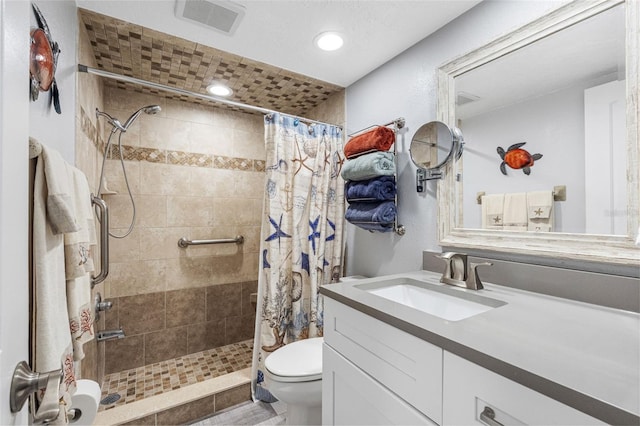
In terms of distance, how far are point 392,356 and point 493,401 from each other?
0.99ft

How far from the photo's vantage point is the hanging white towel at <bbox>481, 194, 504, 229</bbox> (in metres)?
1.21

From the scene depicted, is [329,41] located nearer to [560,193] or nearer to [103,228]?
[560,193]

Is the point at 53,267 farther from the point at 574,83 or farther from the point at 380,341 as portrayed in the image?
the point at 574,83

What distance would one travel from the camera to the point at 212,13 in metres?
1.38

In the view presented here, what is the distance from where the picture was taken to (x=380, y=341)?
926mm

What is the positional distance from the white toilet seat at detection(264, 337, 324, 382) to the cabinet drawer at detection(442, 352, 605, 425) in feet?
2.68

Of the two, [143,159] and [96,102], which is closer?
[96,102]

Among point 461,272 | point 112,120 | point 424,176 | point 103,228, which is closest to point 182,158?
point 112,120

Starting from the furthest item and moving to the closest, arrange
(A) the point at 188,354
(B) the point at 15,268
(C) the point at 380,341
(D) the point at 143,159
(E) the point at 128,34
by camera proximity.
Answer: (A) the point at 188,354, (D) the point at 143,159, (E) the point at 128,34, (C) the point at 380,341, (B) the point at 15,268

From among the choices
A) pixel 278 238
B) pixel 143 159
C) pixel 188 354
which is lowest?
pixel 188 354

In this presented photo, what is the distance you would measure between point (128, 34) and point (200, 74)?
48 centimetres

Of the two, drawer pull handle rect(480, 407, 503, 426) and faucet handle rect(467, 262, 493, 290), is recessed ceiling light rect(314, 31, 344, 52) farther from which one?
drawer pull handle rect(480, 407, 503, 426)

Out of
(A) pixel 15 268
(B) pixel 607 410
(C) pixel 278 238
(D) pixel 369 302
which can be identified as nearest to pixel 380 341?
(D) pixel 369 302

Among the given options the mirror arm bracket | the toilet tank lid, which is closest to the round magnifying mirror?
the mirror arm bracket
